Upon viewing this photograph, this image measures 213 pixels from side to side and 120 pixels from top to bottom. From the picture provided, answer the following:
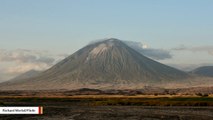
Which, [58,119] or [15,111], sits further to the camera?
[15,111]

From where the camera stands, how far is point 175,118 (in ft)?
232

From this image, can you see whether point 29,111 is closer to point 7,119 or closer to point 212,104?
point 7,119

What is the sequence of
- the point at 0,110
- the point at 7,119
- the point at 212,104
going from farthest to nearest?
the point at 212,104
the point at 0,110
the point at 7,119

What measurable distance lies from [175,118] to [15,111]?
111 ft

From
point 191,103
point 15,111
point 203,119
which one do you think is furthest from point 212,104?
point 15,111

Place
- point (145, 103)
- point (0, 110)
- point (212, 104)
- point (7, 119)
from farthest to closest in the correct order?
point (145, 103), point (212, 104), point (0, 110), point (7, 119)

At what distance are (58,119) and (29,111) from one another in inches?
735

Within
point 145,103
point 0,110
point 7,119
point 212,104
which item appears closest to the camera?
point 7,119

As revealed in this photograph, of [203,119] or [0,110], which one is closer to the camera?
[203,119]

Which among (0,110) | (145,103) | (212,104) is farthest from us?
(145,103)

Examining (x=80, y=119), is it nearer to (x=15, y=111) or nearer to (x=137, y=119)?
(x=137, y=119)

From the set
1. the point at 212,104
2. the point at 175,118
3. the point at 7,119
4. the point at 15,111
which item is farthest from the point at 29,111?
the point at 212,104

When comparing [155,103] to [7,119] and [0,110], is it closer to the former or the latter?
[0,110]

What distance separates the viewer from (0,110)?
277ft
